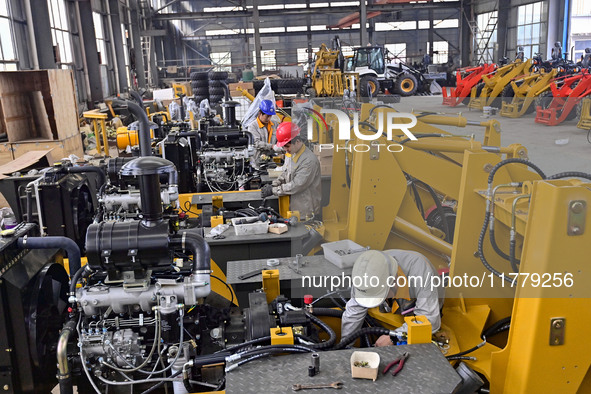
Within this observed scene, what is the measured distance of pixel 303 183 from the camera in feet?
17.2

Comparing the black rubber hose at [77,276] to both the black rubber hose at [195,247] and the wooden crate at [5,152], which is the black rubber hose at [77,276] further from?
the wooden crate at [5,152]

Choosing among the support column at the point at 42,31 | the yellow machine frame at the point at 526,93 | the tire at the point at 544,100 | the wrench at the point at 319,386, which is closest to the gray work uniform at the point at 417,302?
the wrench at the point at 319,386

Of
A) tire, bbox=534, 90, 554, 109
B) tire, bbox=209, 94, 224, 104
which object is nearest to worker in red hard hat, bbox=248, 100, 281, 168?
tire, bbox=209, 94, 224, 104

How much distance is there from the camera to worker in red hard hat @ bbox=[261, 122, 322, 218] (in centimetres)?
516

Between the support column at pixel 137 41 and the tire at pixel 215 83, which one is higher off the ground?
the support column at pixel 137 41

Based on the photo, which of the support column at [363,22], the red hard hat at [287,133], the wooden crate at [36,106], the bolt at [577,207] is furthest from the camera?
the support column at [363,22]

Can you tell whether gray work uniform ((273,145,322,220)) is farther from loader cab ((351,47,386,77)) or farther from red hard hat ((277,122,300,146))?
loader cab ((351,47,386,77))

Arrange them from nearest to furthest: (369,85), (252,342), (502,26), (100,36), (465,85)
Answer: (252,342), (465,85), (369,85), (100,36), (502,26)

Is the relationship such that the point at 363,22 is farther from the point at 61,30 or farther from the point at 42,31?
the point at 42,31

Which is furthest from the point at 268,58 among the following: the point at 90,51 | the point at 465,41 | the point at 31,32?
the point at 31,32

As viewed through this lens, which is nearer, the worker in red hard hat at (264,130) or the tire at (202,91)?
the worker in red hard hat at (264,130)

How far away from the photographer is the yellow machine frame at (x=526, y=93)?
14.5 m

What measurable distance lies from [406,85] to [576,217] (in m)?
20.5

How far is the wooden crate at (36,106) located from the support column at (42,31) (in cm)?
381
